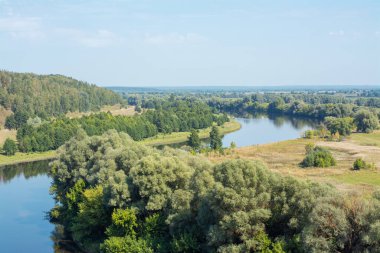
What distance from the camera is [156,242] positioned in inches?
1168

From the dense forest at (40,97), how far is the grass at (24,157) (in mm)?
32831

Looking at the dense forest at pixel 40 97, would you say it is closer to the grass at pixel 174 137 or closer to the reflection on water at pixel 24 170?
the grass at pixel 174 137

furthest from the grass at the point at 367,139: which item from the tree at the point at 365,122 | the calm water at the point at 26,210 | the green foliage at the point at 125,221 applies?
the green foliage at the point at 125,221

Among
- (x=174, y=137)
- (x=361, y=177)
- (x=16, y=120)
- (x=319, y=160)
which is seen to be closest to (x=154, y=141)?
(x=174, y=137)

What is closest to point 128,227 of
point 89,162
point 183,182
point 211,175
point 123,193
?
point 123,193

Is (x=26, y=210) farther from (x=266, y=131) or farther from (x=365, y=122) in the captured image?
(x=266, y=131)

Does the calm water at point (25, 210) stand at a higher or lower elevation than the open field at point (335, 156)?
lower

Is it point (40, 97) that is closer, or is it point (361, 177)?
point (361, 177)

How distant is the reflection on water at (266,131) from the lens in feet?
357

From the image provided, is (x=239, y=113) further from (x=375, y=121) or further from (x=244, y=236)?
(x=244, y=236)

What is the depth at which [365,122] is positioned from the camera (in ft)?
339

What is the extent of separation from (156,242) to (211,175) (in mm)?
5758

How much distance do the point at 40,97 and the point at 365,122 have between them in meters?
96.5

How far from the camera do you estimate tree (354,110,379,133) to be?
339 feet
